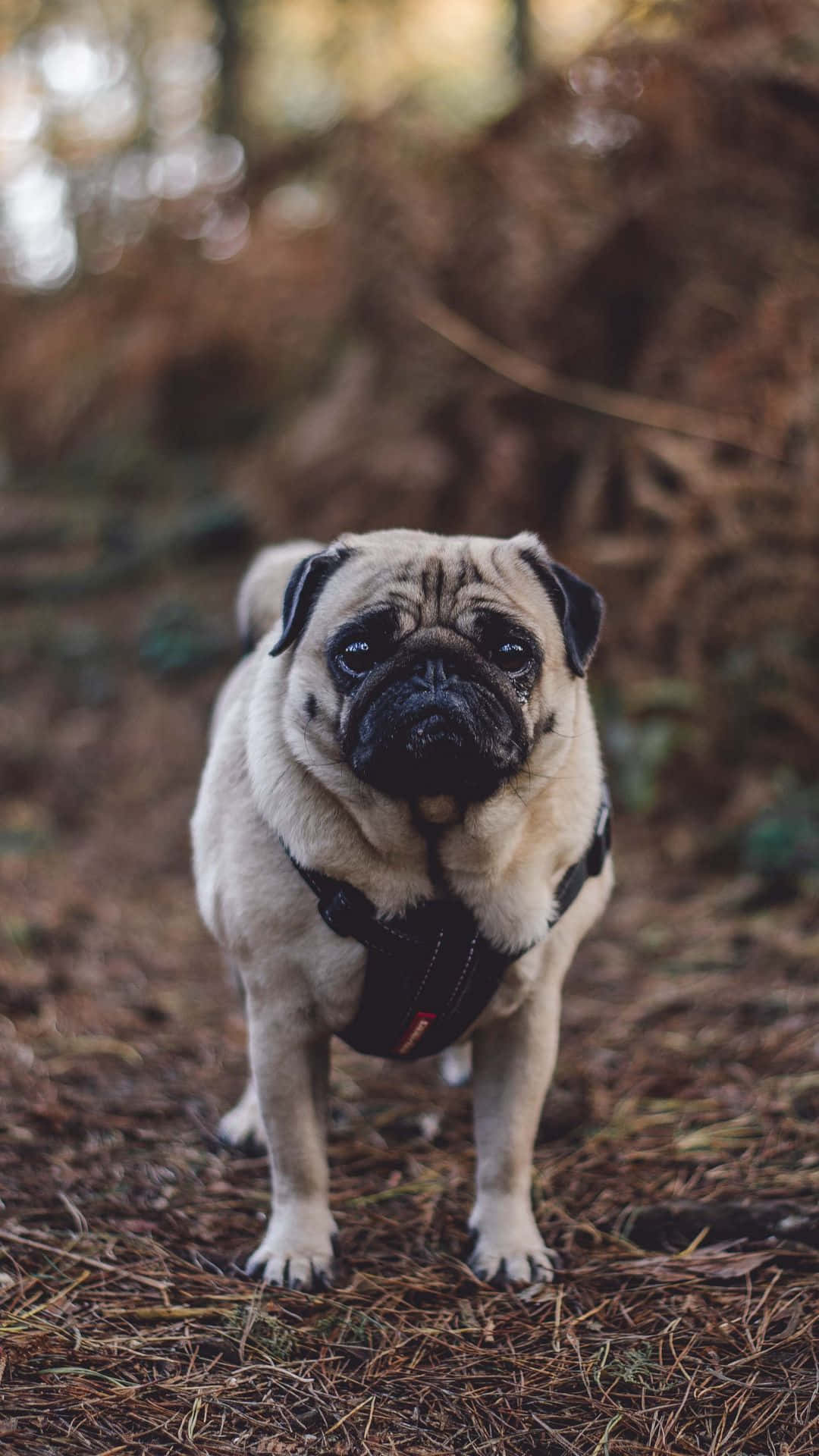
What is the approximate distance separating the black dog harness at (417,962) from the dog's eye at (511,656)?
651 mm

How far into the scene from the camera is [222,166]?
459 inches

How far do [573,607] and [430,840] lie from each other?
80 centimetres

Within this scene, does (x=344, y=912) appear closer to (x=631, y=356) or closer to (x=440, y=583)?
(x=440, y=583)

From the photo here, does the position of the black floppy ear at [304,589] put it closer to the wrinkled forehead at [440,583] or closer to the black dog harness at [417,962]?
the wrinkled forehead at [440,583]

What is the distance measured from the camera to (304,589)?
9.82ft

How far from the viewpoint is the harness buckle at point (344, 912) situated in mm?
2703

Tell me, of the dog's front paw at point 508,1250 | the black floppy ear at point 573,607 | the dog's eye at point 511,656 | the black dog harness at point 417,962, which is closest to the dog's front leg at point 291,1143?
the black dog harness at point 417,962

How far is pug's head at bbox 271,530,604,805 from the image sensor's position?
8.60 ft

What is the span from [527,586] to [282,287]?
9373 millimetres

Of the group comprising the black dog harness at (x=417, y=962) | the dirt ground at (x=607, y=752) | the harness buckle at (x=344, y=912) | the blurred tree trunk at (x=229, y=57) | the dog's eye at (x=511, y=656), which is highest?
the blurred tree trunk at (x=229, y=57)

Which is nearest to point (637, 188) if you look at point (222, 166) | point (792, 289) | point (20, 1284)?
point (792, 289)

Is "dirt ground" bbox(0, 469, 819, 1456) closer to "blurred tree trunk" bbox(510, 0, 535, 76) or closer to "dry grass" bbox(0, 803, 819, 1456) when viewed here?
"dry grass" bbox(0, 803, 819, 1456)

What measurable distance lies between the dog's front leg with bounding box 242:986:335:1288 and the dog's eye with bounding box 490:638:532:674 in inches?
42.7

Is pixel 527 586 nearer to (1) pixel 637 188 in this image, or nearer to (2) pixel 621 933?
(2) pixel 621 933
